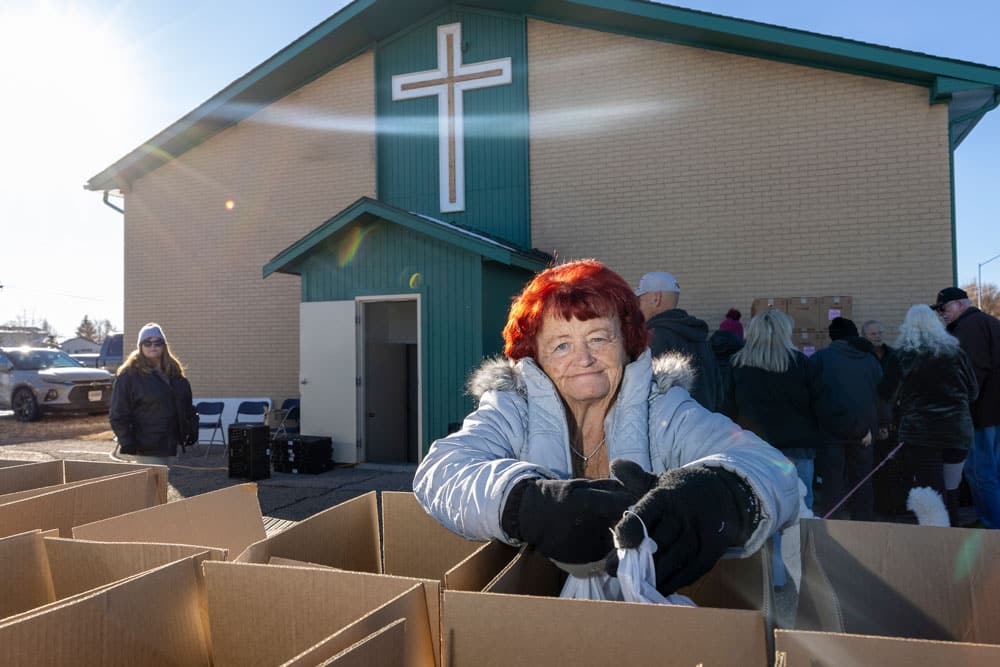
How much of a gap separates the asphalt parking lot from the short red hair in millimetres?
4643

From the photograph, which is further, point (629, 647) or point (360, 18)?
point (360, 18)

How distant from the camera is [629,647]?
961 mm

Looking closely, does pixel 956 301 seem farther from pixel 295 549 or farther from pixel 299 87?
pixel 299 87

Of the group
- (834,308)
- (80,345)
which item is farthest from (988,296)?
(80,345)

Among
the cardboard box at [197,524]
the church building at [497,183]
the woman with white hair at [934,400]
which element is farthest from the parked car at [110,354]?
the cardboard box at [197,524]

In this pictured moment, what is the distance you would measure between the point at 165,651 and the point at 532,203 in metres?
9.30

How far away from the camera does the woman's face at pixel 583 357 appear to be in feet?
6.33

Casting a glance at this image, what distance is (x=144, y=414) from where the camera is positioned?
5113mm

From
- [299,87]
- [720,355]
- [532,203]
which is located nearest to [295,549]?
[720,355]

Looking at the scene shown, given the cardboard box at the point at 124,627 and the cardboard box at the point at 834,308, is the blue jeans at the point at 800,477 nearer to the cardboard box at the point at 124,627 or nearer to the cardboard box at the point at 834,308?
the cardboard box at the point at 124,627

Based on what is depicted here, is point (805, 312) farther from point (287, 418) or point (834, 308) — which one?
point (287, 418)

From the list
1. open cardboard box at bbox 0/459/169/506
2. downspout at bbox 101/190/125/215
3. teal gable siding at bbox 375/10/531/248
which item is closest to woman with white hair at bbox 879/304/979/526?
open cardboard box at bbox 0/459/169/506

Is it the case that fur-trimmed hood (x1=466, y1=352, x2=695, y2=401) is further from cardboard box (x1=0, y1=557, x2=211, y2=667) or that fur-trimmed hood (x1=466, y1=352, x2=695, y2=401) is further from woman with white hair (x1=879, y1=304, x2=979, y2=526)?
woman with white hair (x1=879, y1=304, x2=979, y2=526)

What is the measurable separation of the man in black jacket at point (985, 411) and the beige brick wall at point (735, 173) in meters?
2.91
